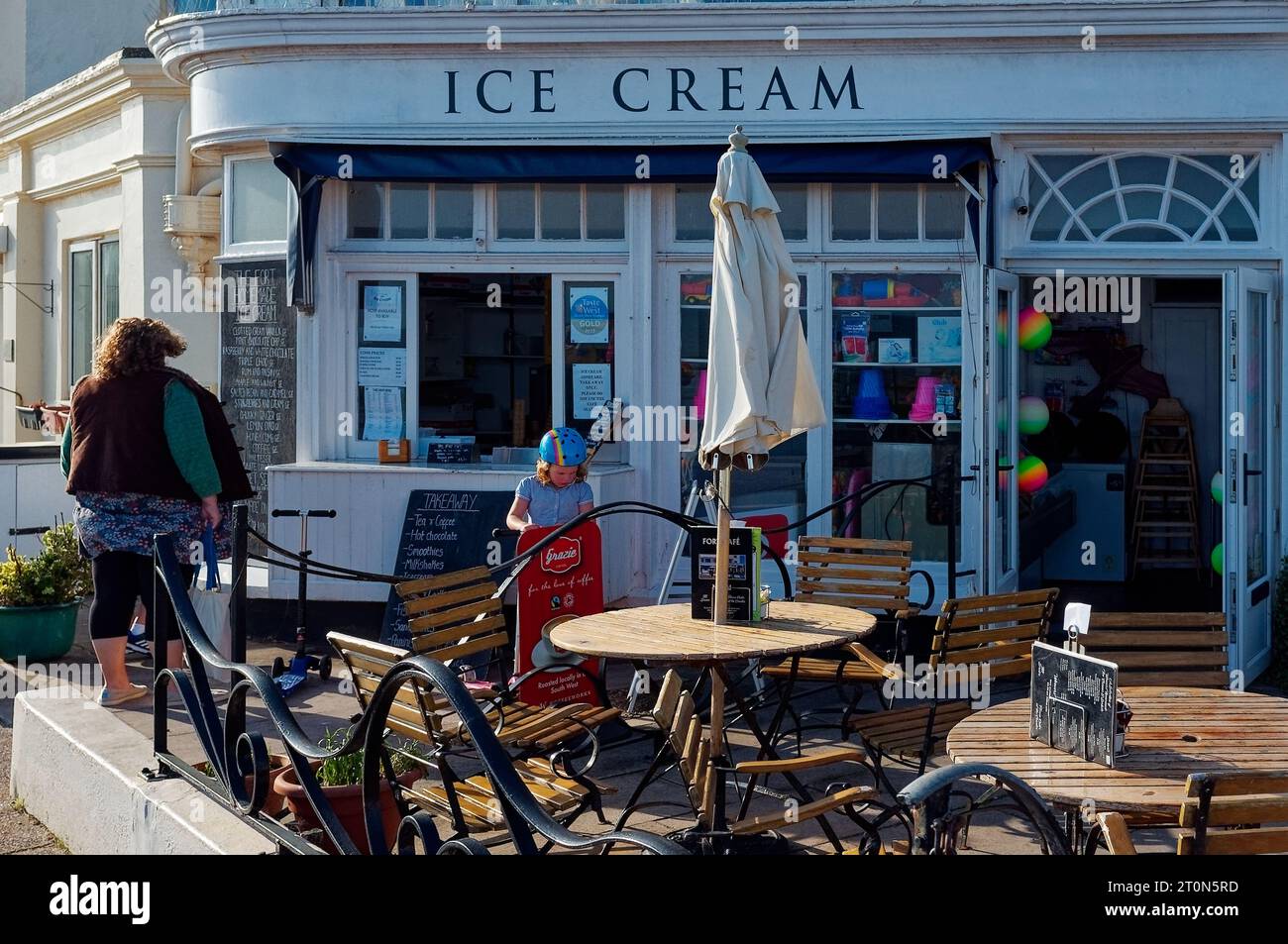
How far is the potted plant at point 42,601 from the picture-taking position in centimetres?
898

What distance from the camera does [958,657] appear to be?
20.3 feet

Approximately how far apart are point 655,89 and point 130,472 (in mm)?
4139

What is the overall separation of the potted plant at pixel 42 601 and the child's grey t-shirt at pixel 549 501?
305 cm

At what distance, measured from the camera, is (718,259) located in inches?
238

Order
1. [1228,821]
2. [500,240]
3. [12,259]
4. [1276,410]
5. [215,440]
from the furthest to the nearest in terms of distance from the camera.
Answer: [12,259], [500,240], [1276,410], [215,440], [1228,821]

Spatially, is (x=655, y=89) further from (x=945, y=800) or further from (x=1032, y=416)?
(x=945, y=800)

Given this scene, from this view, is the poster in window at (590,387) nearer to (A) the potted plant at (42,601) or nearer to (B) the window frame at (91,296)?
(A) the potted plant at (42,601)

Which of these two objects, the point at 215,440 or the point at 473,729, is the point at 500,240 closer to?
the point at 215,440

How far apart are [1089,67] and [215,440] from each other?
5665mm

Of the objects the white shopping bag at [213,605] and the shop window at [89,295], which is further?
the shop window at [89,295]

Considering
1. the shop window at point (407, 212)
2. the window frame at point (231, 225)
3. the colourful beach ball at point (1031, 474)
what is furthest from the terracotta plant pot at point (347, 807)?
the colourful beach ball at point (1031, 474)

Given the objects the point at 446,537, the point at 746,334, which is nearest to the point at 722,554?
the point at 746,334

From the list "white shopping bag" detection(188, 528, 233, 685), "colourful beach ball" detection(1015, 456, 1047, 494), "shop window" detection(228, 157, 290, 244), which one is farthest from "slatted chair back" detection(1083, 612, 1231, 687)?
"shop window" detection(228, 157, 290, 244)
